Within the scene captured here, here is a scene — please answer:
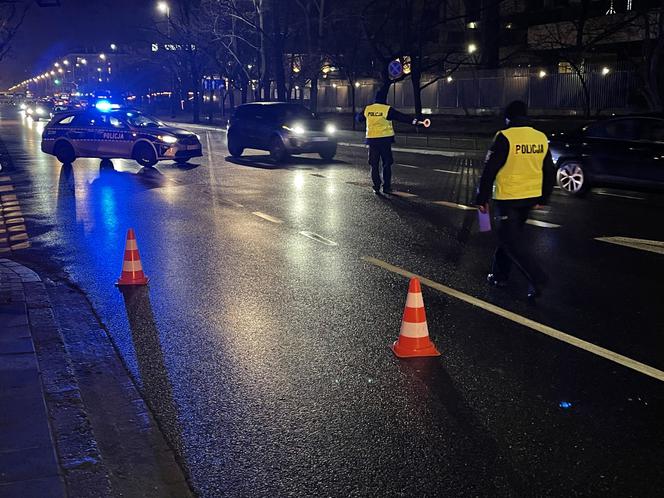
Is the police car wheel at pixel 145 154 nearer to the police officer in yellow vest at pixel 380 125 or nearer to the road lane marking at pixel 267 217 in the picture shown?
the police officer in yellow vest at pixel 380 125

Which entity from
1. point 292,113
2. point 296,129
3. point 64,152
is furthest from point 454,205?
point 64,152

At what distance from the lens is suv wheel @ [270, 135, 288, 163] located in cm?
2273

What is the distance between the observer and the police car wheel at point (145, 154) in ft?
69.3

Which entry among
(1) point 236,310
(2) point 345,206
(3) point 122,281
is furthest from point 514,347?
(2) point 345,206

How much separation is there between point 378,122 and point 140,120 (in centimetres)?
973

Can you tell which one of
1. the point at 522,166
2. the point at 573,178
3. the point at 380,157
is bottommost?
the point at 573,178

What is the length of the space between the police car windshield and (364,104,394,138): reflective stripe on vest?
9085mm

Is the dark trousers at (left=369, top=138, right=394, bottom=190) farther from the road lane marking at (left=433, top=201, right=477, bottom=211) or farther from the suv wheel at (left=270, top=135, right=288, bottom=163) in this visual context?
the suv wheel at (left=270, top=135, right=288, bottom=163)

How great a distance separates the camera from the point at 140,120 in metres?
21.7

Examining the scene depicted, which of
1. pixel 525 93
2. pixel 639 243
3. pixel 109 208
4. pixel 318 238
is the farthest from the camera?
pixel 525 93

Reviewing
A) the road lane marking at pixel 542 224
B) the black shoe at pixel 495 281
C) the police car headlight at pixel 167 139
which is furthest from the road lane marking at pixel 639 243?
the police car headlight at pixel 167 139

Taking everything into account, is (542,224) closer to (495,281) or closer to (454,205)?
(454,205)

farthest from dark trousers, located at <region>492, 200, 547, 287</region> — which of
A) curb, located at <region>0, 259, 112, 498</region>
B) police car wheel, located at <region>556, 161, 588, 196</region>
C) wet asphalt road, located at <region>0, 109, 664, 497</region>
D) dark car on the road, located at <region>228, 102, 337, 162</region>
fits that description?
dark car on the road, located at <region>228, 102, 337, 162</region>

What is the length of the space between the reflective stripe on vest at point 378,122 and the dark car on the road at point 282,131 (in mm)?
8150
